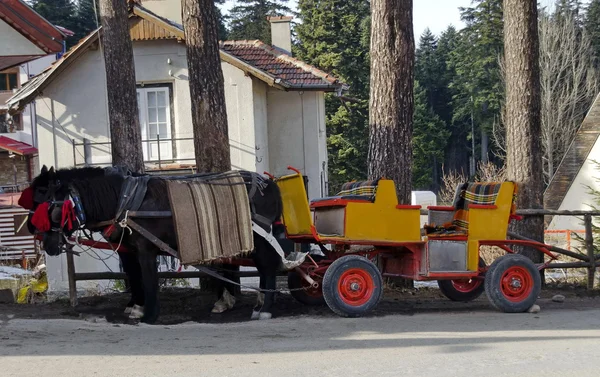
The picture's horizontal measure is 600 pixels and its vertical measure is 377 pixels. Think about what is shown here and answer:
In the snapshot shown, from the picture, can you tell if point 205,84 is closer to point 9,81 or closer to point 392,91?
point 392,91

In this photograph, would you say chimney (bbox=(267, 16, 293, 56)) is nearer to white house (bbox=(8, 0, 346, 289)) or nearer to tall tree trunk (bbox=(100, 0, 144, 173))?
white house (bbox=(8, 0, 346, 289))

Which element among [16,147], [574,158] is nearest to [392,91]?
[574,158]

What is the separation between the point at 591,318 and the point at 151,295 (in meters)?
5.22

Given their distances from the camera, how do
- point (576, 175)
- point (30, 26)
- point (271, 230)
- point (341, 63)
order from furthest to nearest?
point (341, 63) < point (576, 175) < point (30, 26) < point (271, 230)

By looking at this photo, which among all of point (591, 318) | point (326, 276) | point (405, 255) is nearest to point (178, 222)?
point (326, 276)

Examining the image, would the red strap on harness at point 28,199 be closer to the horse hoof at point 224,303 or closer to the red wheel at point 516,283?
the horse hoof at point 224,303

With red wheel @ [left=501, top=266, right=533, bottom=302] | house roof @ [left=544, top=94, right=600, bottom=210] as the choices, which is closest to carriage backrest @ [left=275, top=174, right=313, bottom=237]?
red wheel @ [left=501, top=266, right=533, bottom=302]

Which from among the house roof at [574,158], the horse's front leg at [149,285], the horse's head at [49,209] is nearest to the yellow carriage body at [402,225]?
the horse's front leg at [149,285]

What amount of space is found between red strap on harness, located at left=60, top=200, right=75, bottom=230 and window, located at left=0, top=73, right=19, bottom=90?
41.0 m

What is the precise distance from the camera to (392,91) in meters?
12.0

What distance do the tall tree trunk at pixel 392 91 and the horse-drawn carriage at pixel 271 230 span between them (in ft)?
4.75

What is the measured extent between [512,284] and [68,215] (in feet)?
17.8

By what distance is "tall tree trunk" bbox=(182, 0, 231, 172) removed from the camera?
446 inches

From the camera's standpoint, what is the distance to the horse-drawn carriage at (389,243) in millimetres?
9898
